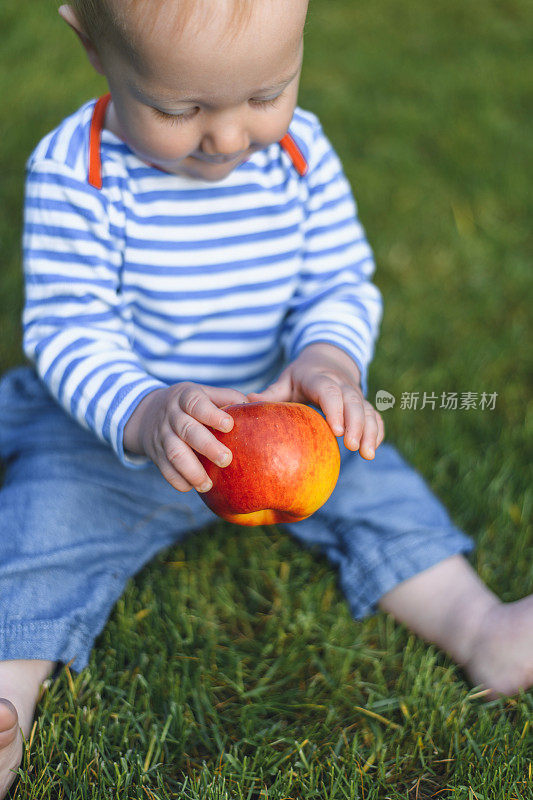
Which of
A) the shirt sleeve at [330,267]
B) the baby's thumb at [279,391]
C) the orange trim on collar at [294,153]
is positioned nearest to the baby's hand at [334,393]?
the baby's thumb at [279,391]

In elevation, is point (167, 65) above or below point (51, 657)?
above

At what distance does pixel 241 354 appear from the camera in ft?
6.50

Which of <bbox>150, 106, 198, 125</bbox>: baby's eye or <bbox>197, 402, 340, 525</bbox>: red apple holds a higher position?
<bbox>150, 106, 198, 125</bbox>: baby's eye

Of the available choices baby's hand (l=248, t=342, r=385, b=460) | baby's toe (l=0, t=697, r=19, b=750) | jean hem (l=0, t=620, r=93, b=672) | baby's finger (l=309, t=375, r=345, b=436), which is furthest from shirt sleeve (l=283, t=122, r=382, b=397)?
baby's toe (l=0, t=697, r=19, b=750)

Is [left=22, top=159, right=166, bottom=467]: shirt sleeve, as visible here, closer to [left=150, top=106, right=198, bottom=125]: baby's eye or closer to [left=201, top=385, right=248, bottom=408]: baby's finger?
[left=201, top=385, right=248, bottom=408]: baby's finger

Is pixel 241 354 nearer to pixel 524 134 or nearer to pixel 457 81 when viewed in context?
pixel 524 134

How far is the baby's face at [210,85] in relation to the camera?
1351 millimetres

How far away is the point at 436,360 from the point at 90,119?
1.40 metres

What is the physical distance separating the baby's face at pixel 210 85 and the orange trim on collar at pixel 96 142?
0.13m

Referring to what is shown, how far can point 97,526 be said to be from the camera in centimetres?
186

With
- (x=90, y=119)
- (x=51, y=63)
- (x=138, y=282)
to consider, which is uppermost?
(x=90, y=119)

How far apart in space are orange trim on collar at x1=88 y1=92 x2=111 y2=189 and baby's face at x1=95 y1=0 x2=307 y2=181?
0.13 metres

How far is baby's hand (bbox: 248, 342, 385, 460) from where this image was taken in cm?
156

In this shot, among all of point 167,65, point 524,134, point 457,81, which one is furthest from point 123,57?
point 457,81
